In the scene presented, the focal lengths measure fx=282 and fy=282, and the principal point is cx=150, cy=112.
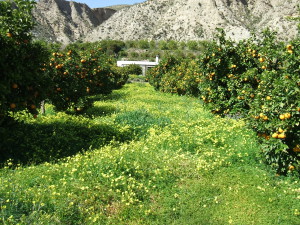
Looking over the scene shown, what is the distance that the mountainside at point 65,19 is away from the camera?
112062mm

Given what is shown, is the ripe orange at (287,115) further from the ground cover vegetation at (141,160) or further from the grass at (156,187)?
the grass at (156,187)

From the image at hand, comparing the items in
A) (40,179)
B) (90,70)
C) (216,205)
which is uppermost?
(90,70)

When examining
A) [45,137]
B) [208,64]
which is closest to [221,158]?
[45,137]

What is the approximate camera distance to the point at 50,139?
7.25m

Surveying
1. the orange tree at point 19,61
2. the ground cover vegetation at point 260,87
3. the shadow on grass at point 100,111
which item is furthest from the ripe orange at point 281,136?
the shadow on grass at point 100,111

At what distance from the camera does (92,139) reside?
7.89 metres

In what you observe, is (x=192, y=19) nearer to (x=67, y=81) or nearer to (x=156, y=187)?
(x=67, y=81)

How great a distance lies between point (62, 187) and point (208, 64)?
848 cm

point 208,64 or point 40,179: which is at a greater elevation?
point 208,64

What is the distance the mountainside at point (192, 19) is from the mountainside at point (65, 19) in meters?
16.0

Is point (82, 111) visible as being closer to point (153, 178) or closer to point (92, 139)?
point (92, 139)

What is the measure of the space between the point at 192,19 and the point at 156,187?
303ft

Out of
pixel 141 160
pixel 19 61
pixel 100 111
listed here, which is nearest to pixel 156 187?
pixel 141 160

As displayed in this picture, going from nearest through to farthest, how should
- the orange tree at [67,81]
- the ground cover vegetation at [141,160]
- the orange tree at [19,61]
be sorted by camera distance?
the ground cover vegetation at [141,160], the orange tree at [19,61], the orange tree at [67,81]
